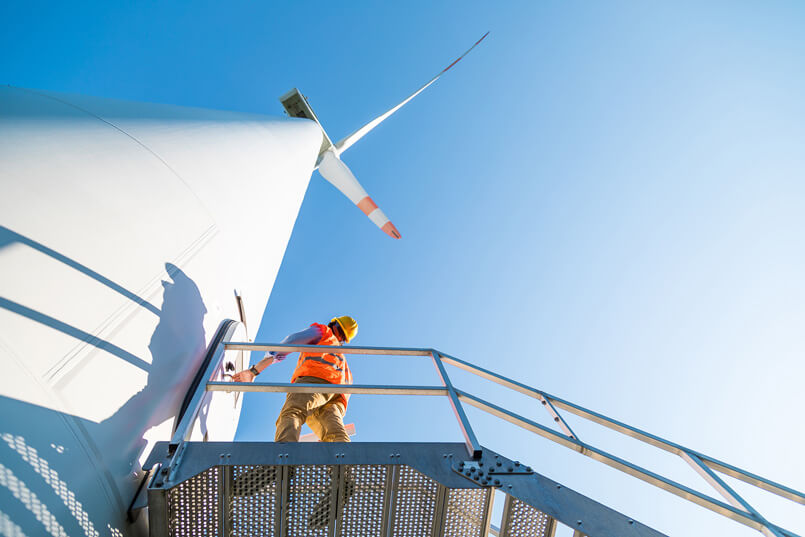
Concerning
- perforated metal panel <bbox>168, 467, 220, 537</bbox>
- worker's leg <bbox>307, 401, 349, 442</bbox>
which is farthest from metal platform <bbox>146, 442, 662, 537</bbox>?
worker's leg <bbox>307, 401, 349, 442</bbox>

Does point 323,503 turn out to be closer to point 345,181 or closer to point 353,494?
point 353,494

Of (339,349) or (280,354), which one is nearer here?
(339,349)

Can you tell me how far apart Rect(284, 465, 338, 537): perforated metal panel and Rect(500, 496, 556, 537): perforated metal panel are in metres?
1.17

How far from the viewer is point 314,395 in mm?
4516

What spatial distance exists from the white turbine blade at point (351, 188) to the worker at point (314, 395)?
724cm

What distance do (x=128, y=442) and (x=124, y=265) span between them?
3.81 ft

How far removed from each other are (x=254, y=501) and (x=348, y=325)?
11.0ft

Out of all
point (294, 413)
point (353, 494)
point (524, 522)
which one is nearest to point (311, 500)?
point (353, 494)

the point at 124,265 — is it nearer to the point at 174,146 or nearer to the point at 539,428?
the point at 174,146

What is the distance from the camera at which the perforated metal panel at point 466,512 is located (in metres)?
2.76

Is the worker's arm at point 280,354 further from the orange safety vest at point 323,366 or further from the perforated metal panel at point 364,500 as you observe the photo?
the perforated metal panel at point 364,500

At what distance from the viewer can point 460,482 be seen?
2.69 m

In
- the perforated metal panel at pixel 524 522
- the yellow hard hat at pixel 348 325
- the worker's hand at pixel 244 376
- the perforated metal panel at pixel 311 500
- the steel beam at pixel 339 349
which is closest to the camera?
the perforated metal panel at pixel 311 500

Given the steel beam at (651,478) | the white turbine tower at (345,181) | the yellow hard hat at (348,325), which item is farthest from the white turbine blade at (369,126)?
the steel beam at (651,478)
